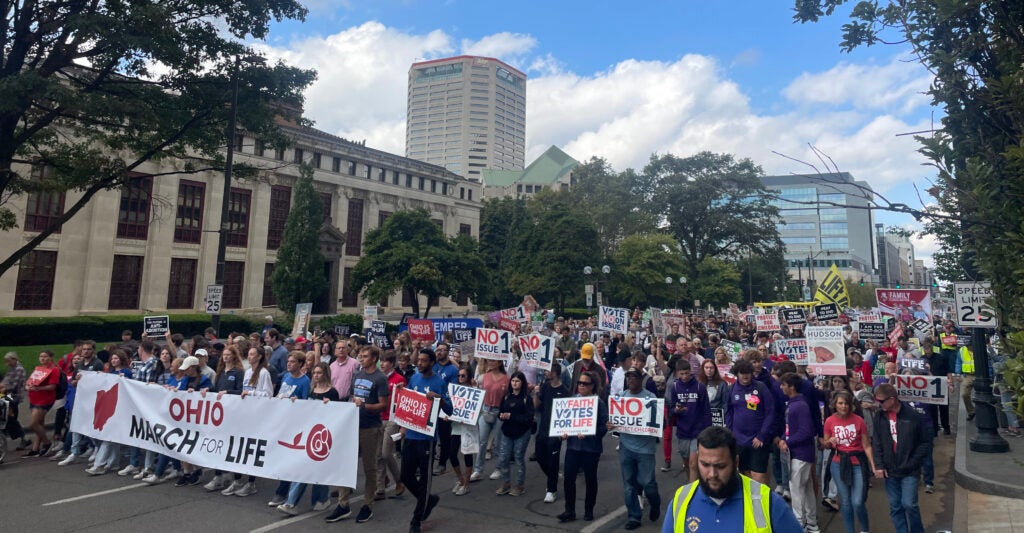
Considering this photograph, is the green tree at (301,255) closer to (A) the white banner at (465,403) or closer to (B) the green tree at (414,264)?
(B) the green tree at (414,264)

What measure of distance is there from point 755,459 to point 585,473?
2027 mm

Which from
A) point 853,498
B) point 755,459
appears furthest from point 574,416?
point 853,498

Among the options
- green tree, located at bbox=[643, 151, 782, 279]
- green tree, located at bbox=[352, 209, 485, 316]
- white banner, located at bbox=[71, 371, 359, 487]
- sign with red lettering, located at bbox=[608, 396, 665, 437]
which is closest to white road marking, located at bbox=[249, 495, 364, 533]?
white banner, located at bbox=[71, 371, 359, 487]

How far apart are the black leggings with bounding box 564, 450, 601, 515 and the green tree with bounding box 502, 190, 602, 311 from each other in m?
40.9

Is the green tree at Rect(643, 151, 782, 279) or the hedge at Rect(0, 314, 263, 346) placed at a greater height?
the green tree at Rect(643, 151, 782, 279)

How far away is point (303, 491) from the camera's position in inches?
289

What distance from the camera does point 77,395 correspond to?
961 cm

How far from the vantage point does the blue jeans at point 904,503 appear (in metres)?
5.95

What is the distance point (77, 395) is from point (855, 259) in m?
145

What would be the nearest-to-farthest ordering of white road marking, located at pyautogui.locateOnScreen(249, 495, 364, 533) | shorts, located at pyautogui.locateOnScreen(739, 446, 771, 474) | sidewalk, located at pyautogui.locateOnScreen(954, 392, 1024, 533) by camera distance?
white road marking, located at pyautogui.locateOnScreen(249, 495, 364, 533) < shorts, located at pyautogui.locateOnScreen(739, 446, 771, 474) < sidewalk, located at pyautogui.locateOnScreen(954, 392, 1024, 533)

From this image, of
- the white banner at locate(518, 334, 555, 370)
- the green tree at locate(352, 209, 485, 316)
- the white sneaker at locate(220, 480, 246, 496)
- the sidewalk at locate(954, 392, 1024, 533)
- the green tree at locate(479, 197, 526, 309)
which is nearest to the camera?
the sidewalk at locate(954, 392, 1024, 533)

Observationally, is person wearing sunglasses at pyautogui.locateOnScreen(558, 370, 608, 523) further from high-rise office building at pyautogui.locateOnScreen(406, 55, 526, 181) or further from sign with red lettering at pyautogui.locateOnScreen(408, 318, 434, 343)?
high-rise office building at pyautogui.locateOnScreen(406, 55, 526, 181)

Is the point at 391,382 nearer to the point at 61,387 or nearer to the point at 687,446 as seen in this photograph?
the point at 687,446

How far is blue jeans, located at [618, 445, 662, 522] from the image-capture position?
6.80 metres
